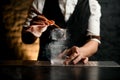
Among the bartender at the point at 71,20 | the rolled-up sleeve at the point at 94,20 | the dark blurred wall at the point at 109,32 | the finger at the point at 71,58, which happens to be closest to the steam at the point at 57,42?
the bartender at the point at 71,20

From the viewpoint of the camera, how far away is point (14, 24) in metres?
1.47

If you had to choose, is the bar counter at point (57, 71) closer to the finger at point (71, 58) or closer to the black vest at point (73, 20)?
the finger at point (71, 58)

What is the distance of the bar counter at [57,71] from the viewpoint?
0.82 m

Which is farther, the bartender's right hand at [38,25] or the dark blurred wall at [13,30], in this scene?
the dark blurred wall at [13,30]

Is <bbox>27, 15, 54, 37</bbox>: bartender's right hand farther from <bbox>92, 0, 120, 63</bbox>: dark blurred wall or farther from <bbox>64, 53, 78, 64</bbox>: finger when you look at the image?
<bbox>92, 0, 120, 63</bbox>: dark blurred wall

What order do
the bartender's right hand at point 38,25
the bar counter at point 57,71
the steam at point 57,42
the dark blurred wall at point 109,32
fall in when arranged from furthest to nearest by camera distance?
the dark blurred wall at point 109,32
the steam at point 57,42
the bartender's right hand at point 38,25
the bar counter at point 57,71

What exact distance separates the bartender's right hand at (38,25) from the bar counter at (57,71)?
0.20m

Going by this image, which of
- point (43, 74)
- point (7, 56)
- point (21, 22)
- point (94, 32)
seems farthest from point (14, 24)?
point (43, 74)

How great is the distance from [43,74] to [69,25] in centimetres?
63

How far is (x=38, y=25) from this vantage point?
127 cm

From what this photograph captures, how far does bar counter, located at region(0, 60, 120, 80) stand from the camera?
0.82 meters

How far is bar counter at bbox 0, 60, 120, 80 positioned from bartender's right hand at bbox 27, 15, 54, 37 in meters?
0.20

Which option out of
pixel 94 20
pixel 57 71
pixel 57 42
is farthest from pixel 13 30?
pixel 57 71

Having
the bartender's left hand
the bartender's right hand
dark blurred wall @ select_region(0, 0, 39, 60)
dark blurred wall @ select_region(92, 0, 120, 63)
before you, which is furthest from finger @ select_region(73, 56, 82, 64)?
dark blurred wall @ select_region(92, 0, 120, 63)
